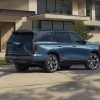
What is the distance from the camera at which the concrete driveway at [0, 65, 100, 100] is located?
1136cm

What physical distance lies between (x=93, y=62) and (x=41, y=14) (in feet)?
78.9

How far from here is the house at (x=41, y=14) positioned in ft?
137

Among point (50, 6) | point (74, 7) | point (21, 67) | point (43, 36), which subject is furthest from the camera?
point (74, 7)

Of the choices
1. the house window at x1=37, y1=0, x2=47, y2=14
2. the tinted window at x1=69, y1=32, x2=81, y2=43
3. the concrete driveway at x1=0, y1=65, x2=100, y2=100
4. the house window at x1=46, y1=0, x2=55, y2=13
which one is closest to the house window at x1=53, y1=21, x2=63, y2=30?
the house window at x1=46, y1=0, x2=55, y2=13

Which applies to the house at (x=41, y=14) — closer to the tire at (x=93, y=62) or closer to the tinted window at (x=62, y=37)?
the tire at (x=93, y=62)

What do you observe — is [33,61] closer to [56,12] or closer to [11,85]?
[11,85]

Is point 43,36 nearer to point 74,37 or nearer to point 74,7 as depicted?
point 74,37

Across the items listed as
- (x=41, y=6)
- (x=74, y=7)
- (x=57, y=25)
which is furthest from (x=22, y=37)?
(x=74, y=7)

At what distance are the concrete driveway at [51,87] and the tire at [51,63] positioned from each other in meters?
1.13

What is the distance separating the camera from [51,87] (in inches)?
512

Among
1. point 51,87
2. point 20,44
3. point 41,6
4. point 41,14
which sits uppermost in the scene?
point 41,6

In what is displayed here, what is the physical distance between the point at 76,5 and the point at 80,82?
34994mm

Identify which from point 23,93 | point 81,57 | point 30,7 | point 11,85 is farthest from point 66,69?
point 30,7

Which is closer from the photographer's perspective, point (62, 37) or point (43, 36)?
point (43, 36)
